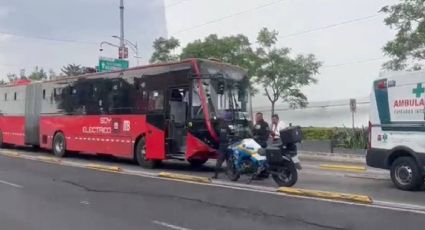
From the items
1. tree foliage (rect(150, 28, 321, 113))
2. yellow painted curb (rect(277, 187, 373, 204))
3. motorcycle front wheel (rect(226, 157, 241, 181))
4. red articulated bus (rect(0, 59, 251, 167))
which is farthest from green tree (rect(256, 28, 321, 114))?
yellow painted curb (rect(277, 187, 373, 204))

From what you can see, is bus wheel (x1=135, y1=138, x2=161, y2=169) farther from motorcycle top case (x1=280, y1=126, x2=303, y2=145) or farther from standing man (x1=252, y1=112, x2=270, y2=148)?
motorcycle top case (x1=280, y1=126, x2=303, y2=145)

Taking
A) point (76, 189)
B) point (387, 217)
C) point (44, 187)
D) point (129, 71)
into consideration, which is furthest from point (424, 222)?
point (129, 71)

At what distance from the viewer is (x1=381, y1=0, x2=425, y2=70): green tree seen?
1945 cm

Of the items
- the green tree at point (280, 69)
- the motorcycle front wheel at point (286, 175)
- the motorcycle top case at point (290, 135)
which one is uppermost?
the green tree at point (280, 69)

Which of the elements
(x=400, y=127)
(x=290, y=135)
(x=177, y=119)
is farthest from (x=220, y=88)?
(x=400, y=127)

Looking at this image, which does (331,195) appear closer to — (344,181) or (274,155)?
(274,155)

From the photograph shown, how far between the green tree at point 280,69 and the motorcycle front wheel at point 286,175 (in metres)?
16.4

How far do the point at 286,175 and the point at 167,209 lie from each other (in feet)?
11.0

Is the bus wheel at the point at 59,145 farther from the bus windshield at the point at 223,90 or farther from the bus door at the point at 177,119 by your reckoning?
the bus windshield at the point at 223,90

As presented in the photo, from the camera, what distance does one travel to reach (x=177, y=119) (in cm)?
1655

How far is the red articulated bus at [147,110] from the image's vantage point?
15836mm

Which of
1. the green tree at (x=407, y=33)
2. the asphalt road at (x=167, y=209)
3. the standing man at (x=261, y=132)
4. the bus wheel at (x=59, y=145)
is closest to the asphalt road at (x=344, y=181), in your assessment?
the standing man at (x=261, y=132)

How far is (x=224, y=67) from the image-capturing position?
16.6m

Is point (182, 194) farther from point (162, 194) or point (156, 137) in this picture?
point (156, 137)
